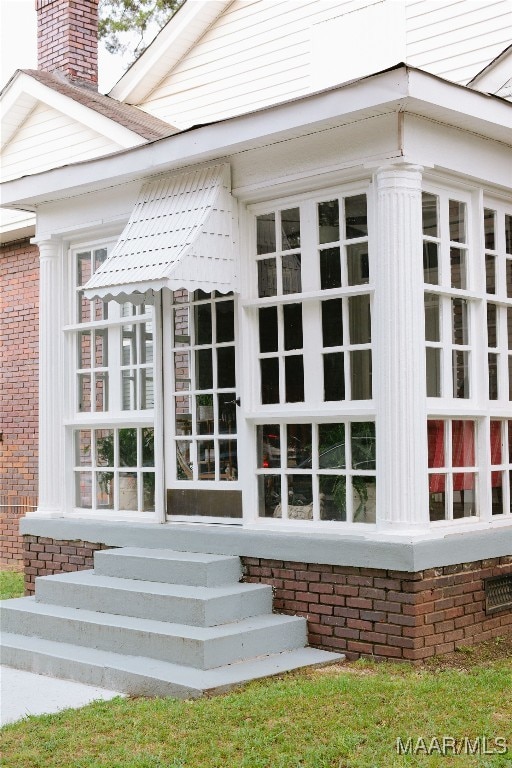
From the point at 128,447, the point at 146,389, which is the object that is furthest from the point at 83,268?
the point at 128,447

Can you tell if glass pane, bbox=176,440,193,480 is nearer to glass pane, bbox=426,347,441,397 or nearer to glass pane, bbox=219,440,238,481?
glass pane, bbox=219,440,238,481

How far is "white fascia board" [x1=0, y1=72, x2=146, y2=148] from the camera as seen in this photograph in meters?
11.2

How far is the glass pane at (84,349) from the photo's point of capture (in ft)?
29.7

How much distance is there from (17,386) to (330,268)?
6193mm

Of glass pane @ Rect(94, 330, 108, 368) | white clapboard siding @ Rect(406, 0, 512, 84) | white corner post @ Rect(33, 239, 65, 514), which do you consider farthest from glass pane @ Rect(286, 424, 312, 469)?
white clapboard siding @ Rect(406, 0, 512, 84)

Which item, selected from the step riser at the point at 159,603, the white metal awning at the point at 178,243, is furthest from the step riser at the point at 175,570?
the white metal awning at the point at 178,243

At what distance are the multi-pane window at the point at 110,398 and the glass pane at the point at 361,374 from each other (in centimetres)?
211

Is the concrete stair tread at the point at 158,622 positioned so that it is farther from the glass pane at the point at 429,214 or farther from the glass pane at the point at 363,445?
the glass pane at the point at 429,214

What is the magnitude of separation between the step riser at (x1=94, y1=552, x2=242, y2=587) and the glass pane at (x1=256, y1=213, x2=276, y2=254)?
236 centimetres

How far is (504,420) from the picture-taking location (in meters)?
7.56

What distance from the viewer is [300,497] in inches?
288

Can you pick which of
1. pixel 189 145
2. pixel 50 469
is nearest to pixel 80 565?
pixel 50 469

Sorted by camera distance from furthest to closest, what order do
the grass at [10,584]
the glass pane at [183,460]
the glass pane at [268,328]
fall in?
the grass at [10,584] < the glass pane at [183,460] < the glass pane at [268,328]

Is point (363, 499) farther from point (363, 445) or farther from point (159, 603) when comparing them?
point (159, 603)
